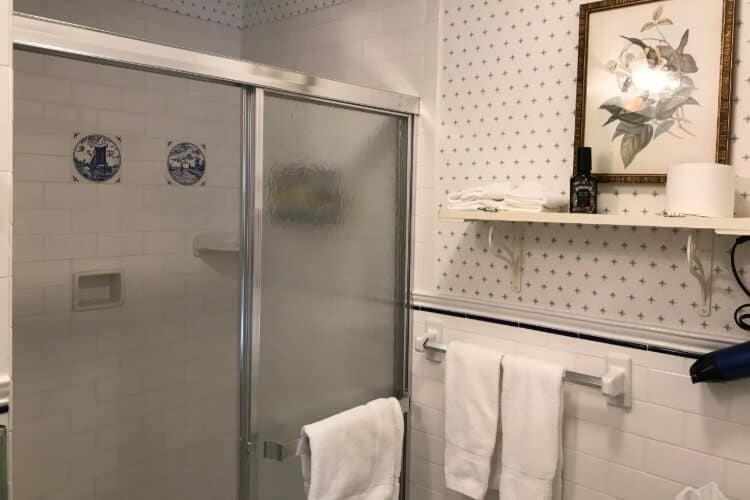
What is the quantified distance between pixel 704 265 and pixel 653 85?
0.44m

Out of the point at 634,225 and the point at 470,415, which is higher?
the point at 634,225

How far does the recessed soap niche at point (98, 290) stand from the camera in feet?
6.81

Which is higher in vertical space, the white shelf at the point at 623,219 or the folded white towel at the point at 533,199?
the folded white towel at the point at 533,199

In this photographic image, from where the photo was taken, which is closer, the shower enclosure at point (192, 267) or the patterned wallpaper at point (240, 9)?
the shower enclosure at point (192, 267)

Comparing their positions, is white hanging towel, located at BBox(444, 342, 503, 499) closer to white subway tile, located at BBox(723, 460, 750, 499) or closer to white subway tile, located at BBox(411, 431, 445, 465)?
white subway tile, located at BBox(411, 431, 445, 465)

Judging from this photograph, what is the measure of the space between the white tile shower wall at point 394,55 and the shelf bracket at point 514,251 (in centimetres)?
26

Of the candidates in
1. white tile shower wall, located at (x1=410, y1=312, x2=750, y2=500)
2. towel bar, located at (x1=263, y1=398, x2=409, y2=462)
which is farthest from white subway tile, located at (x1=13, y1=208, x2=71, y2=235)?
white tile shower wall, located at (x1=410, y1=312, x2=750, y2=500)

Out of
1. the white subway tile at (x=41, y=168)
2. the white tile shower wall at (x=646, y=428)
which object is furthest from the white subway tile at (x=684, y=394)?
the white subway tile at (x=41, y=168)

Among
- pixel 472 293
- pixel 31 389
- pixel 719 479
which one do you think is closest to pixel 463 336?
pixel 472 293

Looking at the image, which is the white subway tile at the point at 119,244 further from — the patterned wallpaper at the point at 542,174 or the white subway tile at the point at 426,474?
the white subway tile at the point at 426,474

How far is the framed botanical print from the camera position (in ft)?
4.65

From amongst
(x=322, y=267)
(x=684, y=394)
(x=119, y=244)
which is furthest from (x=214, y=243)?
(x=684, y=394)

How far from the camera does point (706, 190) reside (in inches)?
50.7

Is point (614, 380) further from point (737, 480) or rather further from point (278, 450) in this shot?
point (278, 450)
